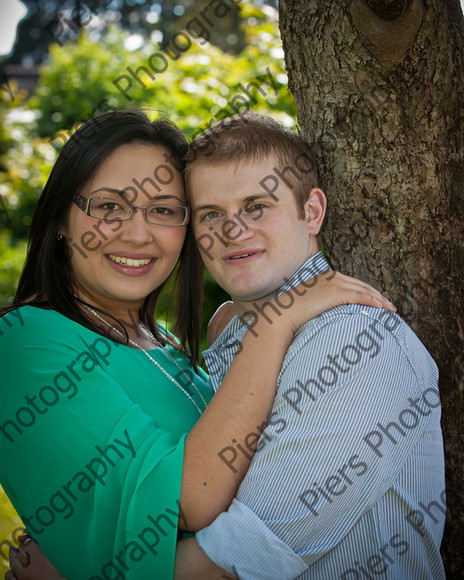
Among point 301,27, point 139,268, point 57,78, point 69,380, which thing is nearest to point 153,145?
point 139,268

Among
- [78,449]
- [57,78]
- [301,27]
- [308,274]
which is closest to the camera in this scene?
[78,449]

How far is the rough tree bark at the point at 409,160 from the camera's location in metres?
2.20

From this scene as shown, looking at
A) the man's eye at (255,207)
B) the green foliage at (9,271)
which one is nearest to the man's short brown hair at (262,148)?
the man's eye at (255,207)

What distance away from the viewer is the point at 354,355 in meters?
1.77

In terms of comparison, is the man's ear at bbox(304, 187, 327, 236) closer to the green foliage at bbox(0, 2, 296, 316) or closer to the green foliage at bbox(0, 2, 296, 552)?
the green foliage at bbox(0, 2, 296, 316)

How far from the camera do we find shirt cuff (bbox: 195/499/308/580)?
1.71 meters

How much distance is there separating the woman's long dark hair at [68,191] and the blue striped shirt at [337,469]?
87cm

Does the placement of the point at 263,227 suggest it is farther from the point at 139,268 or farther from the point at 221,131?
the point at 139,268

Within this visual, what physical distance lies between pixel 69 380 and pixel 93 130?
41.6 inches

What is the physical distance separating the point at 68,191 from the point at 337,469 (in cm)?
147

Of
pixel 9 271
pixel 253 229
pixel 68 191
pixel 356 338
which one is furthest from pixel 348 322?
pixel 9 271

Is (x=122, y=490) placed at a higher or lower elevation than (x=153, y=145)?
lower

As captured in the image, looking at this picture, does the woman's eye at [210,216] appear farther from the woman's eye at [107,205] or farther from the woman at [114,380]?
the woman's eye at [107,205]

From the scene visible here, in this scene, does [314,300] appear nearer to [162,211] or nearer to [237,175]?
[237,175]
